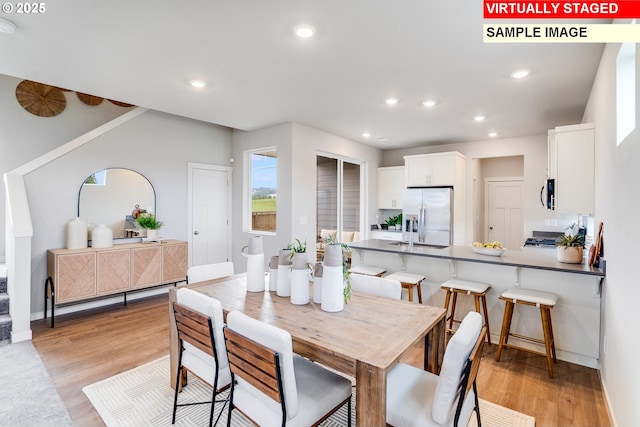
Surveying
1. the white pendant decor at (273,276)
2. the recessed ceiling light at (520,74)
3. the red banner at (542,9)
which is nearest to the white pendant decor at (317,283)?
the white pendant decor at (273,276)

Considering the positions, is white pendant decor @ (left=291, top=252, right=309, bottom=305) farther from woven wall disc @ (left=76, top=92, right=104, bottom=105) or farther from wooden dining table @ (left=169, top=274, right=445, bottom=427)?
woven wall disc @ (left=76, top=92, right=104, bottom=105)

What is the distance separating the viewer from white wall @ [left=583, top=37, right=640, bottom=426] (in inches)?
60.7

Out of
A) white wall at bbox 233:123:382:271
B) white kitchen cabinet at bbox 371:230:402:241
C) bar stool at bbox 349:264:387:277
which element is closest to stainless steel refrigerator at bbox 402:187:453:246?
white kitchen cabinet at bbox 371:230:402:241

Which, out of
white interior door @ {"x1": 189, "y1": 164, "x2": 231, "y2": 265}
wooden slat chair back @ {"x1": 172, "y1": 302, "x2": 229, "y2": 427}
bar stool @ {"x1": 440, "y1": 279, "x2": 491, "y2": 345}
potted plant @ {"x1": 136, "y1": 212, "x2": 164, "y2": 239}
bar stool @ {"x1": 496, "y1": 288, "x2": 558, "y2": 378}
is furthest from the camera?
white interior door @ {"x1": 189, "y1": 164, "x2": 231, "y2": 265}

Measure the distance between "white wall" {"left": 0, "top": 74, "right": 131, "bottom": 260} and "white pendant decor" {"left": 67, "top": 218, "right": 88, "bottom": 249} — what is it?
3.31ft

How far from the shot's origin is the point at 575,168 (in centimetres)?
304

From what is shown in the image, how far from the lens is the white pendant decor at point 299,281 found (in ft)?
6.52

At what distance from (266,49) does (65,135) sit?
12.5 feet

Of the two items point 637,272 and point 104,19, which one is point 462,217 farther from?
point 104,19

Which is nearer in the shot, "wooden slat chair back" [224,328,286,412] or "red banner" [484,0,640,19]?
"wooden slat chair back" [224,328,286,412]

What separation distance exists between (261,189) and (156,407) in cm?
356

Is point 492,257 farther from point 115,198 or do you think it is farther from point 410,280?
point 115,198

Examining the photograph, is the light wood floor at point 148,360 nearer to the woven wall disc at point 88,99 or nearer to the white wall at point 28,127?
the white wall at point 28,127

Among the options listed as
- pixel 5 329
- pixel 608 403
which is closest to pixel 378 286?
pixel 608 403
